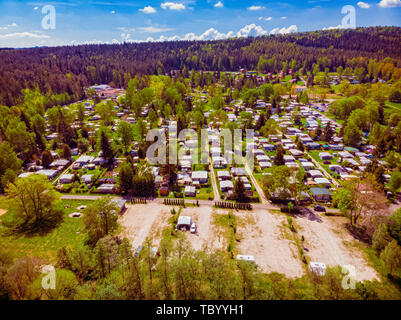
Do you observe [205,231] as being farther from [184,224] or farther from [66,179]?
[66,179]

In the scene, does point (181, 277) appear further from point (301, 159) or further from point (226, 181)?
point (301, 159)

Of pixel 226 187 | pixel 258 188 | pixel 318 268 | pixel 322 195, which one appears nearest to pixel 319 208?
pixel 322 195

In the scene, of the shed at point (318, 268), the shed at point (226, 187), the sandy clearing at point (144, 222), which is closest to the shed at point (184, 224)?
the sandy clearing at point (144, 222)

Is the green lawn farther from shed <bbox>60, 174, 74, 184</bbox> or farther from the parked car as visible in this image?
the parked car

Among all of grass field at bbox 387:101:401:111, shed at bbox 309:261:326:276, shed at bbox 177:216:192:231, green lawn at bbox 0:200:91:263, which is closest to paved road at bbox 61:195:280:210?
shed at bbox 177:216:192:231

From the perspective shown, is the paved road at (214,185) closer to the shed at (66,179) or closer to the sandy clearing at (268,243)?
the sandy clearing at (268,243)

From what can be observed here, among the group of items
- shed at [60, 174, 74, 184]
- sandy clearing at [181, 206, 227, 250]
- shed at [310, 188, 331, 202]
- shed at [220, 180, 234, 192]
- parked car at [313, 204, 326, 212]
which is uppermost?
shed at [60, 174, 74, 184]
